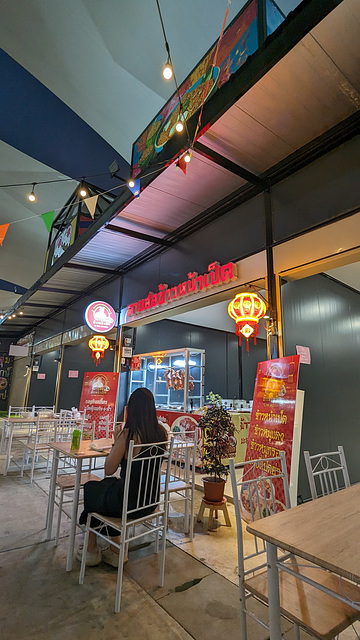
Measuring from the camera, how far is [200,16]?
14.2 ft

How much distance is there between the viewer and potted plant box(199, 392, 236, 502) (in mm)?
3314

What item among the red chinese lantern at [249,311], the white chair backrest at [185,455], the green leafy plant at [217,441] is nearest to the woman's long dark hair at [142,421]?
the white chair backrest at [185,455]

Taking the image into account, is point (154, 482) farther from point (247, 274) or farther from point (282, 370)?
point (247, 274)

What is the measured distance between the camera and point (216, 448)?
3.36 m

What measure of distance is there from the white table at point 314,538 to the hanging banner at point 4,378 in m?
18.9

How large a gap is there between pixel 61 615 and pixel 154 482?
933 mm

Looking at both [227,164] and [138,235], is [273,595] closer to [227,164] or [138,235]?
[227,164]

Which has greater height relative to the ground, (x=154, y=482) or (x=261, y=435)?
(x=261, y=435)

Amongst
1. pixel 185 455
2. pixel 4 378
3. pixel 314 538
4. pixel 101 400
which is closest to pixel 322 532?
pixel 314 538

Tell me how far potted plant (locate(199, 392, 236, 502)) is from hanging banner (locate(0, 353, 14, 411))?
17021 mm

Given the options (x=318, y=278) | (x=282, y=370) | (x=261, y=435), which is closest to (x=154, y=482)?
(x=261, y=435)

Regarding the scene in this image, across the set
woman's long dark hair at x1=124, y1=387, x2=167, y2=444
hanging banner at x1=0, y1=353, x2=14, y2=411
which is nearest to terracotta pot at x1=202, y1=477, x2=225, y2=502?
woman's long dark hair at x1=124, y1=387, x2=167, y2=444

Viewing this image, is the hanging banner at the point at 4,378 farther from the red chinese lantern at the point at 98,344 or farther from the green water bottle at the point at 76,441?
the green water bottle at the point at 76,441

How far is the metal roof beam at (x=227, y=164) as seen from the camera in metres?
3.49
